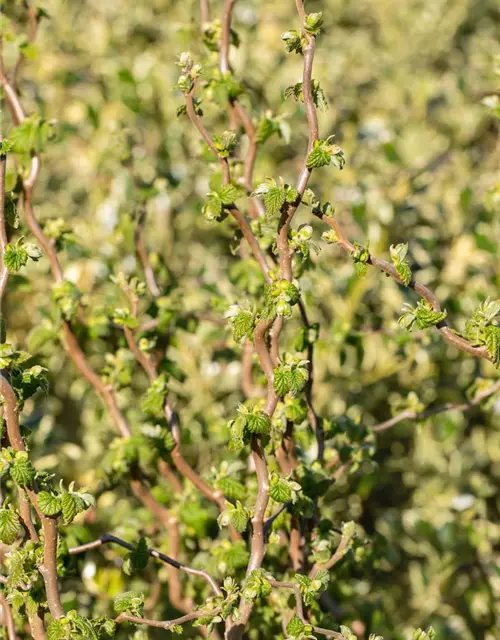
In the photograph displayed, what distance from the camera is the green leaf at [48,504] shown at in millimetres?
785

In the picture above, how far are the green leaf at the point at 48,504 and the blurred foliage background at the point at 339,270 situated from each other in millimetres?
317

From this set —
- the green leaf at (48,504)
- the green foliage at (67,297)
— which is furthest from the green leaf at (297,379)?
the green foliage at (67,297)

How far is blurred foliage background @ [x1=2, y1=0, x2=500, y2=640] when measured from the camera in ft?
4.53

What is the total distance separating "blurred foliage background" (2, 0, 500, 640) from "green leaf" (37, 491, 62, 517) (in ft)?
1.04

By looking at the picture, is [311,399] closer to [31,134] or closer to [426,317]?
[426,317]

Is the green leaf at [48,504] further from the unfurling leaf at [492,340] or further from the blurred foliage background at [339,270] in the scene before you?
the unfurling leaf at [492,340]

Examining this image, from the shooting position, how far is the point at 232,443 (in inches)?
32.5

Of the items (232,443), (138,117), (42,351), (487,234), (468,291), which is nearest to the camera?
(232,443)

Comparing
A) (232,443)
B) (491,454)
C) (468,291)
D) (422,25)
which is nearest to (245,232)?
(232,443)

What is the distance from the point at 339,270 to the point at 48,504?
1.25 metres

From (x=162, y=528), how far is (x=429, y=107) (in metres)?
1.70

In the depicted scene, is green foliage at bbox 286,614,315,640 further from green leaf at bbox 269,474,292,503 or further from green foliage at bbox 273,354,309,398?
green foliage at bbox 273,354,309,398

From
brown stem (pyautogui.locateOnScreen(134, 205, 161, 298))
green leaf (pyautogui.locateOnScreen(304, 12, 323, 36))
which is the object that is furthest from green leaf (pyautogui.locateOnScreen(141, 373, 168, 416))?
green leaf (pyautogui.locateOnScreen(304, 12, 323, 36))

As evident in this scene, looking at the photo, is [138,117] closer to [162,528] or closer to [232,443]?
[162,528]
